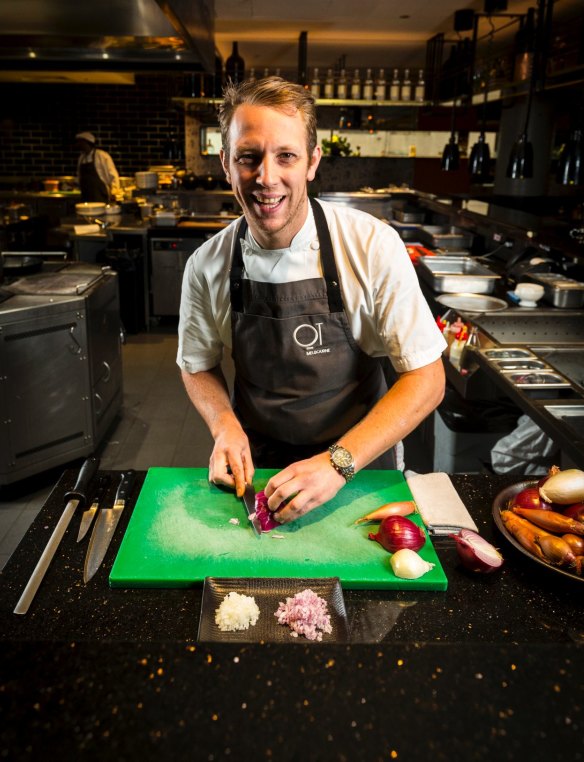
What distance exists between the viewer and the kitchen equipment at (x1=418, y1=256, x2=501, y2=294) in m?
3.78

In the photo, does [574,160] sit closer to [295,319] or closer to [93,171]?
[295,319]

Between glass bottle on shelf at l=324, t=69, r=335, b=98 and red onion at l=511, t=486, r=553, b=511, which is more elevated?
glass bottle on shelf at l=324, t=69, r=335, b=98

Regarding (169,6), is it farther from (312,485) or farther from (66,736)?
(66,736)

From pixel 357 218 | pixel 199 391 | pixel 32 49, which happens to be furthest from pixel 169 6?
pixel 32 49

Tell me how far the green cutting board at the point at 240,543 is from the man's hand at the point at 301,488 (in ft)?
0.17

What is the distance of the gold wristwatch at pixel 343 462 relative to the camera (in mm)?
1363

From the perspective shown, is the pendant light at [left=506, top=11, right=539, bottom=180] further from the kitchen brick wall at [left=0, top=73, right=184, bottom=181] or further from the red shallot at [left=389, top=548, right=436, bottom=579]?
the kitchen brick wall at [left=0, top=73, right=184, bottom=181]

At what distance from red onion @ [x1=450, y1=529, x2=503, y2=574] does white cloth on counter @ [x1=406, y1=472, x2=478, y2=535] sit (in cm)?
10

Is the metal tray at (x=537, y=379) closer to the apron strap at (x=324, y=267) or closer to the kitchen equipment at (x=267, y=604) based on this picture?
the apron strap at (x=324, y=267)

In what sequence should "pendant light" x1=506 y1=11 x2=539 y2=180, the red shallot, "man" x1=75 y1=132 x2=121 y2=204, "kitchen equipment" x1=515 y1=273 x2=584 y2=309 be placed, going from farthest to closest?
1. "man" x1=75 y1=132 x2=121 y2=204
2. "pendant light" x1=506 y1=11 x2=539 y2=180
3. "kitchen equipment" x1=515 y1=273 x2=584 y2=309
4. the red shallot

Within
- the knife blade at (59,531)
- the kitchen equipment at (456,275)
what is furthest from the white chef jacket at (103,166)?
the knife blade at (59,531)

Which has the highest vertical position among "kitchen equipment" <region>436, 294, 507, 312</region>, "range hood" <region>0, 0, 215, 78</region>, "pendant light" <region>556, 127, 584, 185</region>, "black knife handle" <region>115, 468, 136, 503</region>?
"range hood" <region>0, 0, 215, 78</region>

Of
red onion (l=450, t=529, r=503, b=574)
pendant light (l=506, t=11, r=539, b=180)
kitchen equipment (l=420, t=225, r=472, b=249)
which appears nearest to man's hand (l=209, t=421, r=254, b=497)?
red onion (l=450, t=529, r=503, b=574)

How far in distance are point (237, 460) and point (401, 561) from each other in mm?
445
